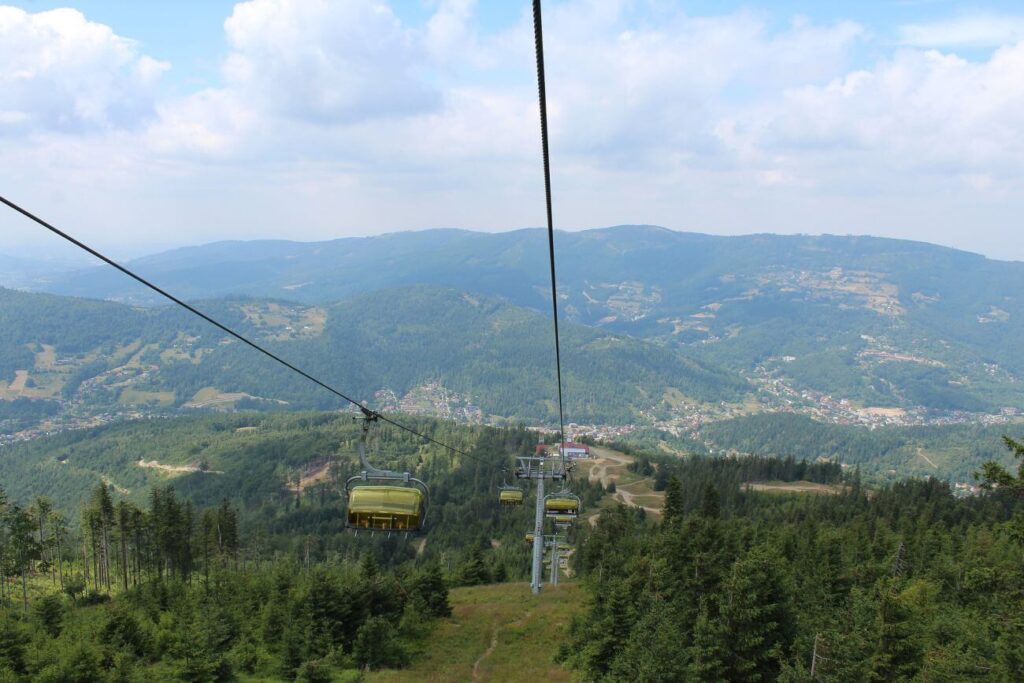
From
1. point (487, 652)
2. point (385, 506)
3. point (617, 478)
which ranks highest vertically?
point (385, 506)

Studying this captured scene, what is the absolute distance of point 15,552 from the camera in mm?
58656

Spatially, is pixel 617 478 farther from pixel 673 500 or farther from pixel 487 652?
pixel 487 652

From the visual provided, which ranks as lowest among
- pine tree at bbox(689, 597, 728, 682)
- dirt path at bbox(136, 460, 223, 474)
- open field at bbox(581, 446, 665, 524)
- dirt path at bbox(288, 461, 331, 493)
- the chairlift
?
dirt path at bbox(136, 460, 223, 474)

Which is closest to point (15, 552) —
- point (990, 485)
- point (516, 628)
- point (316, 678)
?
point (316, 678)

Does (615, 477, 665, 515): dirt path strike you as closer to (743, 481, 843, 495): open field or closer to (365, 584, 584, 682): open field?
(743, 481, 843, 495): open field

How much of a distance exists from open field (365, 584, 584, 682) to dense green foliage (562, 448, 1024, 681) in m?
3.20

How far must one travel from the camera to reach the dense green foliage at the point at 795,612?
74.6 feet

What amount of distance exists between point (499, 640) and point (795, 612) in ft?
67.1

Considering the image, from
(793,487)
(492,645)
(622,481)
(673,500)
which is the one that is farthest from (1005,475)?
(793,487)

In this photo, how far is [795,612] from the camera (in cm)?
3216

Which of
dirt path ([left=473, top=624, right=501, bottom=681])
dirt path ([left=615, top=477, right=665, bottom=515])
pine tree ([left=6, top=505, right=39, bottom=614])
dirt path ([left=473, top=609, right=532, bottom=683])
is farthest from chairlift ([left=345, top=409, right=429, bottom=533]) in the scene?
dirt path ([left=615, top=477, right=665, bottom=515])

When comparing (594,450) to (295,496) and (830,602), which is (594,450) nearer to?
(295,496)

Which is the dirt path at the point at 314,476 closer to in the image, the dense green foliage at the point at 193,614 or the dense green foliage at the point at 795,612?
the dense green foliage at the point at 193,614

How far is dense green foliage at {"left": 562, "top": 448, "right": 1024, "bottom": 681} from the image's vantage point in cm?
2275
